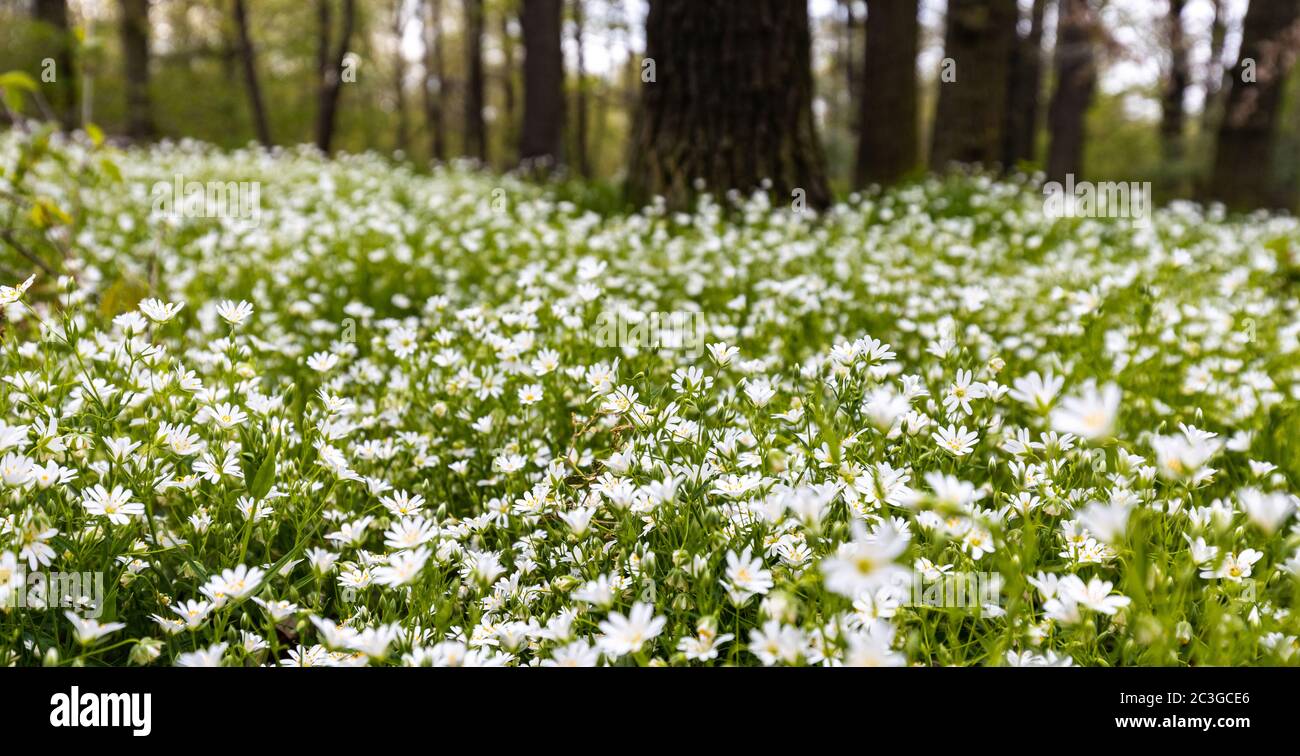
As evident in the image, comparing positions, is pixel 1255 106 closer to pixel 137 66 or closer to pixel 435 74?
pixel 137 66

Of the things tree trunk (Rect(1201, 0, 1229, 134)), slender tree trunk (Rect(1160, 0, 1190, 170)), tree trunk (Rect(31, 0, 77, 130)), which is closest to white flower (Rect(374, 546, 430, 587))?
tree trunk (Rect(31, 0, 77, 130))

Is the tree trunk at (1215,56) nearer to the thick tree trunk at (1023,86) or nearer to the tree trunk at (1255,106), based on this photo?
the thick tree trunk at (1023,86)

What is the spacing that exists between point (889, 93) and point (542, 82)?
4.56 metres

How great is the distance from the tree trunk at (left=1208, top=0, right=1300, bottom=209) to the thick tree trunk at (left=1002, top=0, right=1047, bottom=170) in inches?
148

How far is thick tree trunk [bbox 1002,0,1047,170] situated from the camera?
48.6 ft

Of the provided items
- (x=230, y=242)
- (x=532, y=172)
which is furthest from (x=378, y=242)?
(x=532, y=172)

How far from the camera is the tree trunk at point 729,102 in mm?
6293

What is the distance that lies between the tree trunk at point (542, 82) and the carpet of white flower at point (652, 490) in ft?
25.6

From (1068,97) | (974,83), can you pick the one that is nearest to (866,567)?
(974,83)

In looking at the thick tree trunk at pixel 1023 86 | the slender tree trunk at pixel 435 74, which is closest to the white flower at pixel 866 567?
the thick tree trunk at pixel 1023 86

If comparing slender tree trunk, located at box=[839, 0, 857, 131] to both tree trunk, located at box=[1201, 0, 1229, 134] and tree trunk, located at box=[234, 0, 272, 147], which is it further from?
tree trunk, located at box=[234, 0, 272, 147]

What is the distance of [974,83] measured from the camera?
8.77 m

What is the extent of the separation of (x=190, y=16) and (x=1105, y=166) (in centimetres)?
3275
